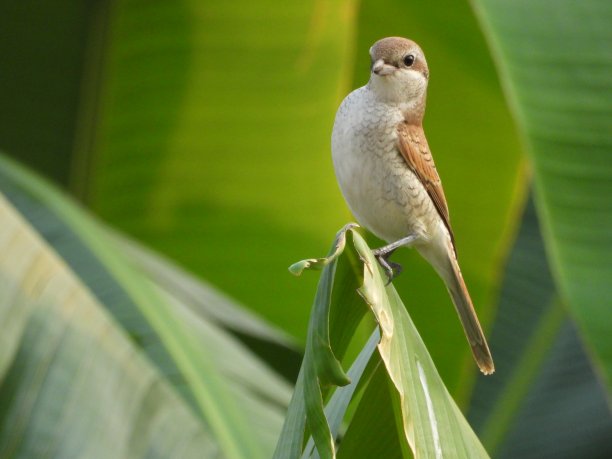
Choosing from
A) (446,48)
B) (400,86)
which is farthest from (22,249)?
(446,48)

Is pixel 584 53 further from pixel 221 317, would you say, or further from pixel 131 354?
pixel 221 317

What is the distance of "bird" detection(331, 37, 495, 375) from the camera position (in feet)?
8.03

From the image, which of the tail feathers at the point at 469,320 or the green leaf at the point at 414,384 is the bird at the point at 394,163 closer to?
the tail feathers at the point at 469,320

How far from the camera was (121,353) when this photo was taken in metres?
2.69

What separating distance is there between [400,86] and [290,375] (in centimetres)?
163

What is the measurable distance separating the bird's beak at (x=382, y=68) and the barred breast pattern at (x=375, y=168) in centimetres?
6

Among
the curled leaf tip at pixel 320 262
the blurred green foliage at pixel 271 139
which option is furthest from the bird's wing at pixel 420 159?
the blurred green foliage at pixel 271 139

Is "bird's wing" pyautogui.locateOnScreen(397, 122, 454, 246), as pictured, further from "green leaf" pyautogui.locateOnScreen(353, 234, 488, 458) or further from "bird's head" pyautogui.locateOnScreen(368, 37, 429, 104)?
"green leaf" pyautogui.locateOnScreen(353, 234, 488, 458)

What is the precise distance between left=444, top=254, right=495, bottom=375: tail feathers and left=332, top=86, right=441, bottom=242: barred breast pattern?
0.65ft

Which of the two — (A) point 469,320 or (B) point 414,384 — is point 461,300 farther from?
(B) point 414,384

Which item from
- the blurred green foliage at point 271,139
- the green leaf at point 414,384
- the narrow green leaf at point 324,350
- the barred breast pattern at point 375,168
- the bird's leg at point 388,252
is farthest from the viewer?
the blurred green foliage at point 271,139

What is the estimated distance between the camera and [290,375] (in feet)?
12.8

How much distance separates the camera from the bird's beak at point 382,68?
2477 millimetres

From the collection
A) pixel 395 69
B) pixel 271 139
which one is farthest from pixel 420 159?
pixel 271 139
